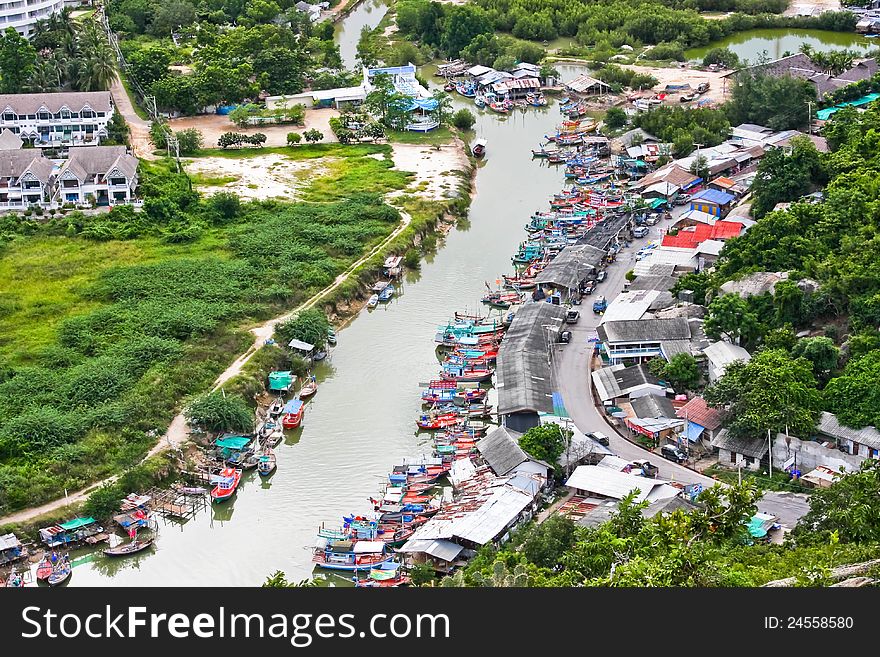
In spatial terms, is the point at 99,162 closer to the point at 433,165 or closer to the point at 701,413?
the point at 433,165

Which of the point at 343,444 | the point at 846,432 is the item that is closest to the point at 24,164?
the point at 343,444

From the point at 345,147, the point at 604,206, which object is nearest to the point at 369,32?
the point at 345,147

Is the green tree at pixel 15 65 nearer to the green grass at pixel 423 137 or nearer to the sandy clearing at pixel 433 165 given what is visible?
the green grass at pixel 423 137

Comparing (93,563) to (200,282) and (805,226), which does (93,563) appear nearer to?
(200,282)

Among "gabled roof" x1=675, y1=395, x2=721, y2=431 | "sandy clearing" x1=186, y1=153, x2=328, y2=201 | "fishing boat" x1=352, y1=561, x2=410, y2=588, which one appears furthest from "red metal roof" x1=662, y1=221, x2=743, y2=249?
"fishing boat" x1=352, y1=561, x2=410, y2=588

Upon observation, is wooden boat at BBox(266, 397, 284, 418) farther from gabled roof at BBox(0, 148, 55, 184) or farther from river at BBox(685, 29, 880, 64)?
river at BBox(685, 29, 880, 64)

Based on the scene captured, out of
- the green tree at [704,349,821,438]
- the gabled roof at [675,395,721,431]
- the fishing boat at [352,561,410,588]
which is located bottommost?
the fishing boat at [352,561,410,588]
